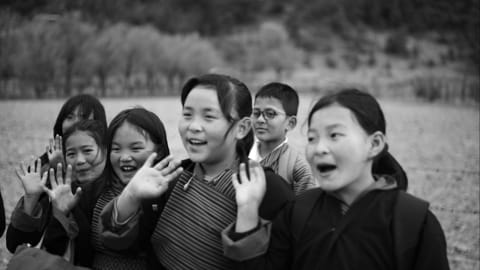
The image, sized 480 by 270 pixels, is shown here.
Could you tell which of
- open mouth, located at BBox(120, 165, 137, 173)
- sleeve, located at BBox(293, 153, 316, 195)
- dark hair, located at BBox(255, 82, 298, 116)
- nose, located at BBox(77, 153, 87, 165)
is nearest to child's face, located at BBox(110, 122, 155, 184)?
open mouth, located at BBox(120, 165, 137, 173)

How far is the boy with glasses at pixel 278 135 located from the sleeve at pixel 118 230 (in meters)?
1.37

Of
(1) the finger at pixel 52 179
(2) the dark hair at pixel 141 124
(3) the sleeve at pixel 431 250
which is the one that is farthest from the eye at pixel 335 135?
(1) the finger at pixel 52 179

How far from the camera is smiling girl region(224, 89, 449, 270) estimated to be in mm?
1737

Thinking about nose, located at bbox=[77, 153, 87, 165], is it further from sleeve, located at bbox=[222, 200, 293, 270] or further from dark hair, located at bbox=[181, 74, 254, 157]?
sleeve, located at bbox=[222, 200, 293, 270]

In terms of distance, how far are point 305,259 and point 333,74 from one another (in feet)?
215

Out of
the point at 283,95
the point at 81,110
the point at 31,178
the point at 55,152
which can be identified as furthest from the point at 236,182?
the point at 81,110

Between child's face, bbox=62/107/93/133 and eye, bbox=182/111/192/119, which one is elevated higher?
eye, bbox=182/111/192/119

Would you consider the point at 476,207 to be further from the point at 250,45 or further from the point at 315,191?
the point at 250,45

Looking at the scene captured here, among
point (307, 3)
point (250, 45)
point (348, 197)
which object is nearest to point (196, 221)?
point (348, 197)

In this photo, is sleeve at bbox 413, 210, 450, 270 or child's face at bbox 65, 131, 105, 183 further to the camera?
child's face at bbox 65, 131, 105, 183

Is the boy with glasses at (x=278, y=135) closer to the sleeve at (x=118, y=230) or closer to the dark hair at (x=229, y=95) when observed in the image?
the dark hair at (x=229, y=95)

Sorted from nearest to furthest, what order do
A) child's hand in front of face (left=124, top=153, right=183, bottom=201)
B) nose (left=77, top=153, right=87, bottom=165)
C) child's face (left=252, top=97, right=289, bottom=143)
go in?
1. child's hand in front of face (left=124, top=153, right=183, bottom=201)
2. nose (left=77, top=153, right=87, bottom=165)
3. child's face (left=252, top=97, right=289, bottom=143)

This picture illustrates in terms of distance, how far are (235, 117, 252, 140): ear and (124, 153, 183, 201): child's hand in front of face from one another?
33 centimetres

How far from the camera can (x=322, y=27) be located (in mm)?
89438
